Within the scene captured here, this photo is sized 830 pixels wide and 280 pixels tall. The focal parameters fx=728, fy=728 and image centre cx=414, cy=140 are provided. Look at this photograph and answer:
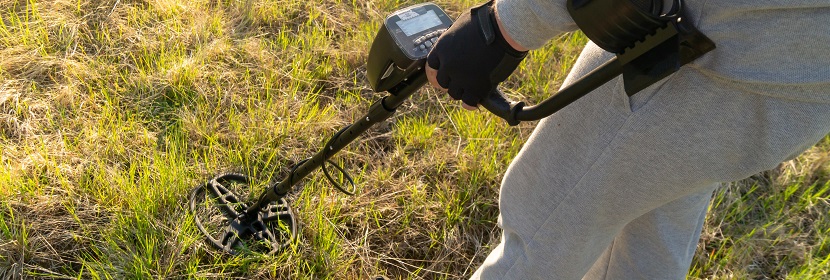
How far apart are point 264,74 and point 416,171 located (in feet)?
2.34

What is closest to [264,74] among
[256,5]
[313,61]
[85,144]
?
[313,61]

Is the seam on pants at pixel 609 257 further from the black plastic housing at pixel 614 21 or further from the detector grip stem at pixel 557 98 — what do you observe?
the black plastic housing at pixel 614 21

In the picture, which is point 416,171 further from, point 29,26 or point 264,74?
point 29,26

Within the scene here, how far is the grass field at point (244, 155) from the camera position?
2.13m

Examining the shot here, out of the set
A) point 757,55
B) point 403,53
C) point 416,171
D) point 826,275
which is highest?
point 757,55

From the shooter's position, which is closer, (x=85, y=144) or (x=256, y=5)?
(x=85, y=144)

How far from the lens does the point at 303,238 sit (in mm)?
2227

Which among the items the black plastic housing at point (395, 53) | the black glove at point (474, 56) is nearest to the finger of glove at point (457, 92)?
the black glove at point (474, 56)

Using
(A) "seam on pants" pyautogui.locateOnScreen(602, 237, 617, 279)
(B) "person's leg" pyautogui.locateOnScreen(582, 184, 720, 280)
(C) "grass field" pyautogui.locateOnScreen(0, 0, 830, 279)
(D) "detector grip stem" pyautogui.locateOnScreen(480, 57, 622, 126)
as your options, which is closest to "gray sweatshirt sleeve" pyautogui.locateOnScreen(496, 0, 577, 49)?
(D) "detector grip stem" pyautogui.locateOnScreen(480, 57, 622, 126)

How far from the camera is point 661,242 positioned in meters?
1.66

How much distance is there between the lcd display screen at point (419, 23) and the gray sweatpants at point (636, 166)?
0.35 meters

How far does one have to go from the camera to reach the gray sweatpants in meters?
1.15

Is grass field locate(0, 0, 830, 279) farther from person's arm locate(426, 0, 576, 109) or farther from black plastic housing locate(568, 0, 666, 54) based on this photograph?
black plastic housing locate(568, 0, 666, 54)

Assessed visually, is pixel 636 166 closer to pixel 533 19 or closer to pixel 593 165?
pixel 593 165
